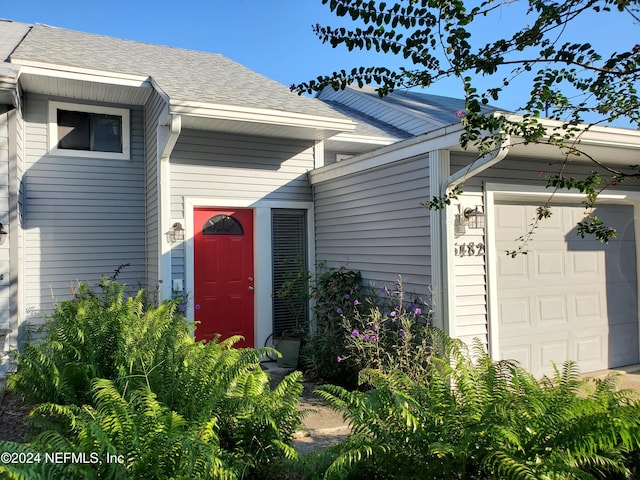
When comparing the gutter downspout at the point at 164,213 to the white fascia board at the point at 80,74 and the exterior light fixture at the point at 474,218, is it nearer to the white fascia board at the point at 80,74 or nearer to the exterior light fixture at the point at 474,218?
the white fascia board at the point at 80,74

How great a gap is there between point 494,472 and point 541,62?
191 cm

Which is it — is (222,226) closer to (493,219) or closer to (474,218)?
(474,218)

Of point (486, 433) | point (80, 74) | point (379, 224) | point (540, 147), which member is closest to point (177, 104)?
point (80, 74)

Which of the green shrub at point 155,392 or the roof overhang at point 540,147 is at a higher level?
the roof overhang at point 540,147

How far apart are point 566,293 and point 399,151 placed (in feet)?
8.65

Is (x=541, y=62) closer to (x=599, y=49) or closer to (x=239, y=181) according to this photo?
(x=599, y=49)

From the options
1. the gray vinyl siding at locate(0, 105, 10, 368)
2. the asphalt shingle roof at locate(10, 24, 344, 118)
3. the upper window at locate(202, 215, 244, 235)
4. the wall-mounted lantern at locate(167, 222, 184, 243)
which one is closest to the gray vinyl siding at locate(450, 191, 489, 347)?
the asphalt shingle roof at locate(10, 24, 344, 118)

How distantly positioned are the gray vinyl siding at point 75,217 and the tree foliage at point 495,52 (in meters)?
5.13

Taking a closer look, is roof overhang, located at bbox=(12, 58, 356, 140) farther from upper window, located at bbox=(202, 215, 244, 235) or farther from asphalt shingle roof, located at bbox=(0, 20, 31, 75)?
upper window, located at bbox=(202, 215, 244, 235)

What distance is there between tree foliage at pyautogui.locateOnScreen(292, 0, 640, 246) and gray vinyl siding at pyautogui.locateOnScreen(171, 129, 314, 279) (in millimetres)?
3919

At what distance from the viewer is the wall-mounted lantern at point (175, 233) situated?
5781 mm

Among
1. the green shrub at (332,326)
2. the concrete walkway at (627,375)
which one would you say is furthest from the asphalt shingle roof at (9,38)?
the concrete walkway at (627,375)

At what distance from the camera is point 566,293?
17.4 feet

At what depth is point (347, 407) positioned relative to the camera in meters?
2.53
